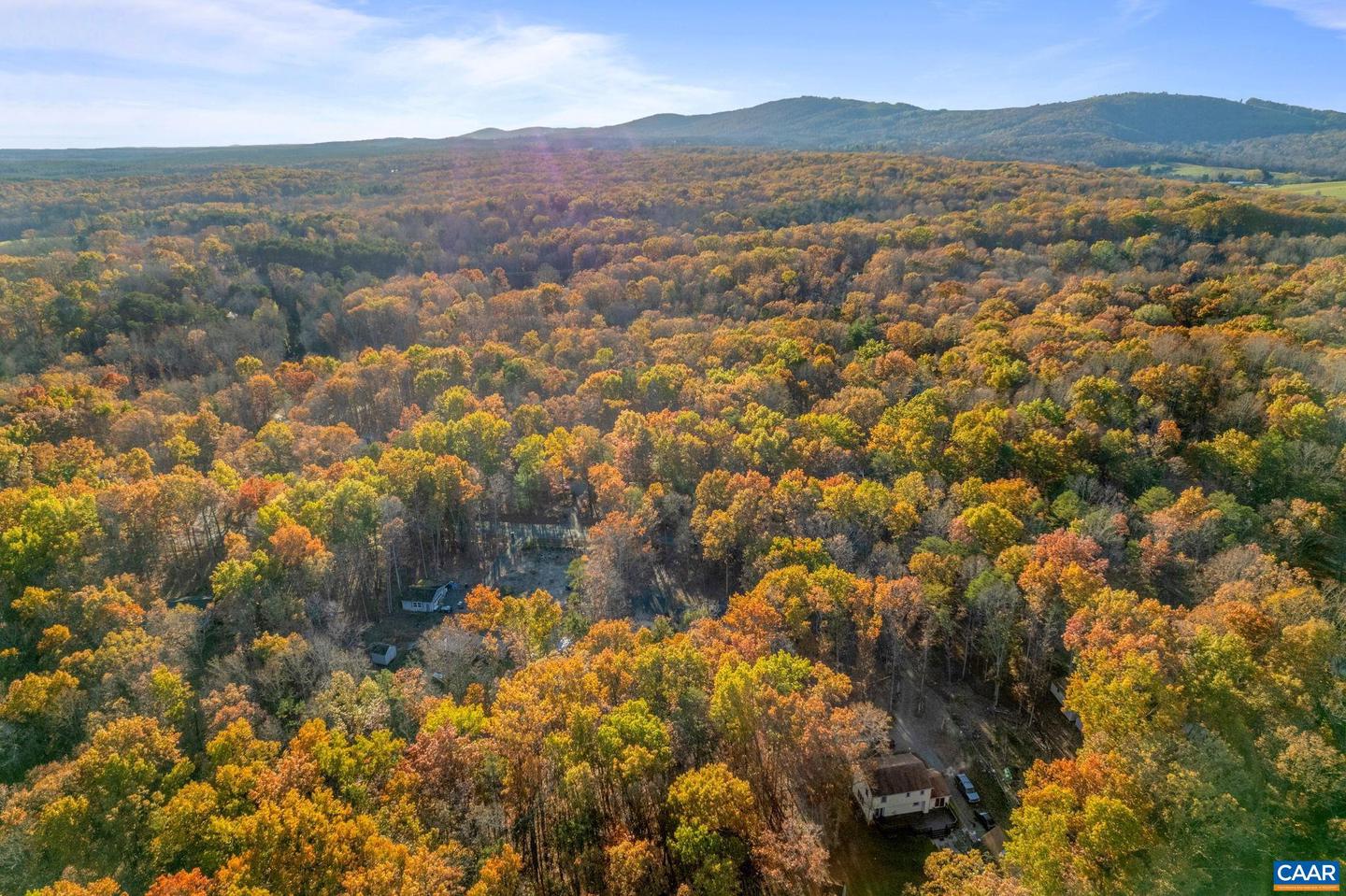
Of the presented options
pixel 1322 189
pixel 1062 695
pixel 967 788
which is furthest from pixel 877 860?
pixel 1322 189

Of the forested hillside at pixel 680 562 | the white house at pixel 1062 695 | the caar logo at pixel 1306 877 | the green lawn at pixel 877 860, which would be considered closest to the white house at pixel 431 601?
the forested hillside at pixel 680 562

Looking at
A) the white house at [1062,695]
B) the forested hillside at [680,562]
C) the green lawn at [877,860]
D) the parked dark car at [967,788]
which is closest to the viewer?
the forested hillside at [680,562]

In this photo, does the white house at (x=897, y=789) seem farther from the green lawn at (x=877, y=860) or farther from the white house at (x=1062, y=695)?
the white house at (x=1062, y=695)

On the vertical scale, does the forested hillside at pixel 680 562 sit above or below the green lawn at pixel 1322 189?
below

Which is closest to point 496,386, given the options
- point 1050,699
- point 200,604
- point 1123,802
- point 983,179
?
point 200,604

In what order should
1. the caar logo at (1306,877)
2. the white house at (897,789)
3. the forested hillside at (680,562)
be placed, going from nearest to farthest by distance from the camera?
the caar logo at (1306,877), the forested hillside at (680,562), the white house at (897,789)

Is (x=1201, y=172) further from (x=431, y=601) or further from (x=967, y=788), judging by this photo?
(x=431, y=601)

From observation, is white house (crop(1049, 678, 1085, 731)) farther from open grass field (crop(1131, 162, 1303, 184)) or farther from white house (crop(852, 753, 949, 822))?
open grass field (crop(1131, 162, 1303, 184))
